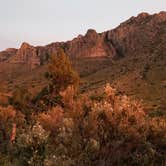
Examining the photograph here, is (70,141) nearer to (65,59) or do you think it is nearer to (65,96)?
(65,96)

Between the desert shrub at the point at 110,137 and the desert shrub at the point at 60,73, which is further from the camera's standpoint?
the desert shrub at the point at 60,73

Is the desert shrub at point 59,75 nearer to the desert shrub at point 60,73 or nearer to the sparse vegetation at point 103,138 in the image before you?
the desert shrub at point 60,73

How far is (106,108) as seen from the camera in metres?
29.9

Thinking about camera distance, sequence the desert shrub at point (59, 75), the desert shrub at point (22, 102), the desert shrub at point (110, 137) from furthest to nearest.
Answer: the desert shrub at point (22, 102)
the desert shrub at point (59, 75)
the desert shrub at point (110, 137)

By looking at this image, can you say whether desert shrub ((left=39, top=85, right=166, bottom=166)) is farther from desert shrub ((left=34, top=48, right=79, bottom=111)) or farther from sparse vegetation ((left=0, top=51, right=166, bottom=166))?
desert shrub ((left=34, top=48, right=79, bottom=111))

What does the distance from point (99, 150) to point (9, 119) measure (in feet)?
166

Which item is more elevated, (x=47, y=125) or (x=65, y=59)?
(x=65, y=59)

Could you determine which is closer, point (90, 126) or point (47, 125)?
point (90, 126)

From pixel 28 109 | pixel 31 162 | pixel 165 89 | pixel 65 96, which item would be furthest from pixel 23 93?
pixel 165 89

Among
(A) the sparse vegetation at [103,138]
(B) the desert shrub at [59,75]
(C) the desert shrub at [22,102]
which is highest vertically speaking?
(B) the desert shrub at [59,75]

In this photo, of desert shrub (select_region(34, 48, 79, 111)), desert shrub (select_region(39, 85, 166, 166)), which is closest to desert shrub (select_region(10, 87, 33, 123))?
desert shrub (select_region(34, 48, 79, 111))

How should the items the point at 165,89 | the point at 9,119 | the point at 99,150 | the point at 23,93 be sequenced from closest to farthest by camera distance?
the point at 99,150 < the point at 9,119 < the point at 23,93 < the point at 165,89

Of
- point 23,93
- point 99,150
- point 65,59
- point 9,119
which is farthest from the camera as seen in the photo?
point 23,93

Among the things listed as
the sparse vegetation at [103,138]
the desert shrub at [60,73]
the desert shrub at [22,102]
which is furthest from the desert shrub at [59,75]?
the sparse vegetation at [103,138]
